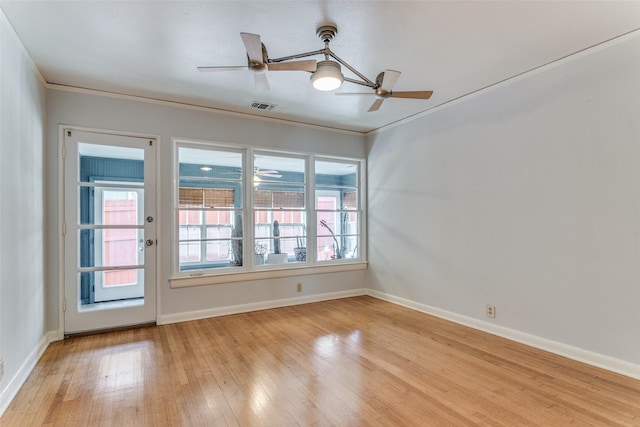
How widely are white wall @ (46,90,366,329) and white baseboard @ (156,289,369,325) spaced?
28mm

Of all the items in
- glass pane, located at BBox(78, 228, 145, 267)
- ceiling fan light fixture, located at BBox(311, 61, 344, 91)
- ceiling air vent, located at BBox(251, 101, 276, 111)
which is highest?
ceiling air vent, located at BBox(251, 101, 276, 111)

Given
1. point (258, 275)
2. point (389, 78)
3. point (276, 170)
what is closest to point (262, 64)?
point (389, 78)

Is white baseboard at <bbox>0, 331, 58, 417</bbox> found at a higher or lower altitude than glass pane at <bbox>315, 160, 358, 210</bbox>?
lower

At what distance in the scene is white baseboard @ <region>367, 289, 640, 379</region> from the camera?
2.57 m

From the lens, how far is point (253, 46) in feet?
6.77

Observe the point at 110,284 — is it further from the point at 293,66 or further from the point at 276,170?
the point at 293,66

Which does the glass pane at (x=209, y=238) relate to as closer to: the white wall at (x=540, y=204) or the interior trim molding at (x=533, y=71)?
the white wall at (x=540, y=204)

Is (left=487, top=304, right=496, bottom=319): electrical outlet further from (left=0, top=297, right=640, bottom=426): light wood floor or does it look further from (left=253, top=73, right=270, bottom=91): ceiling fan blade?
(left=253, top=73, right=270, bottom=91): ceiling fan blade

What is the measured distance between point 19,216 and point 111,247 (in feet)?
3.82

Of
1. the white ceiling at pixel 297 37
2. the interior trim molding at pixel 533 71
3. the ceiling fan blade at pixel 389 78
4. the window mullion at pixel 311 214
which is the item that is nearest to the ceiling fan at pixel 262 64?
the white ceiling at pixel 297 37

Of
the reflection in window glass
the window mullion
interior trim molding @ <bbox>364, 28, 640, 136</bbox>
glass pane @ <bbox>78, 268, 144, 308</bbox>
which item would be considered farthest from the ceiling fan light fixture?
glass pane @ <bbox>78, 268, 144, 308</bbox>

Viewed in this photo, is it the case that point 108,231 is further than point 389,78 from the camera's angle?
Yes

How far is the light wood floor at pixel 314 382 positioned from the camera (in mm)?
2061

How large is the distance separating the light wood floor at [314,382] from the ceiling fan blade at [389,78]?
2321 mm
